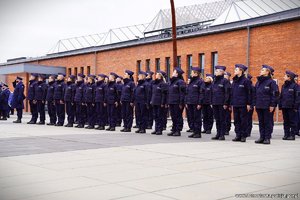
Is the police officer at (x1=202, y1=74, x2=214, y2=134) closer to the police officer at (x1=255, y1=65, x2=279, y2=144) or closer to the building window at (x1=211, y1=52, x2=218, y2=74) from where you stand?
the police officer at (x1=255, y1=65, x2=279, y2=144)

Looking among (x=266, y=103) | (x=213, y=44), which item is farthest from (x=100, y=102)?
(x=213, y=44)

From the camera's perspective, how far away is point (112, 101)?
1599 centimetres

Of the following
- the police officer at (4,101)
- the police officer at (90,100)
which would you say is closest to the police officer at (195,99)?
the police officer at (90,100)

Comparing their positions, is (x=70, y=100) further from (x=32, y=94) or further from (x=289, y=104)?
(x=289, y=104)

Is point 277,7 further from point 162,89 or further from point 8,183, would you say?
point 8,183

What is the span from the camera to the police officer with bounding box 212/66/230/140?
12.8m

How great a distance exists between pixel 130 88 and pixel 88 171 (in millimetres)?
8738

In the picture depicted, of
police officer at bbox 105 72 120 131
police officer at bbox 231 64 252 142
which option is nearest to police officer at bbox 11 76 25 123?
police officer at bbox 105 72 120 131

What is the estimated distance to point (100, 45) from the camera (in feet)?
137

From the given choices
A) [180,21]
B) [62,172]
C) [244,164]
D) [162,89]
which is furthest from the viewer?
[180,21]

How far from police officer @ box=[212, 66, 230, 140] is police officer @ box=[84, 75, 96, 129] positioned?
5443mm

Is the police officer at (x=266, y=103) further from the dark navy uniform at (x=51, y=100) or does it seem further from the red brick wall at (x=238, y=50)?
the red brick wall at (x=238, y=50)

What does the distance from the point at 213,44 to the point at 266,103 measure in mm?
17399

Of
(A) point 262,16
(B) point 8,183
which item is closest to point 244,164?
(B) point 8,183
